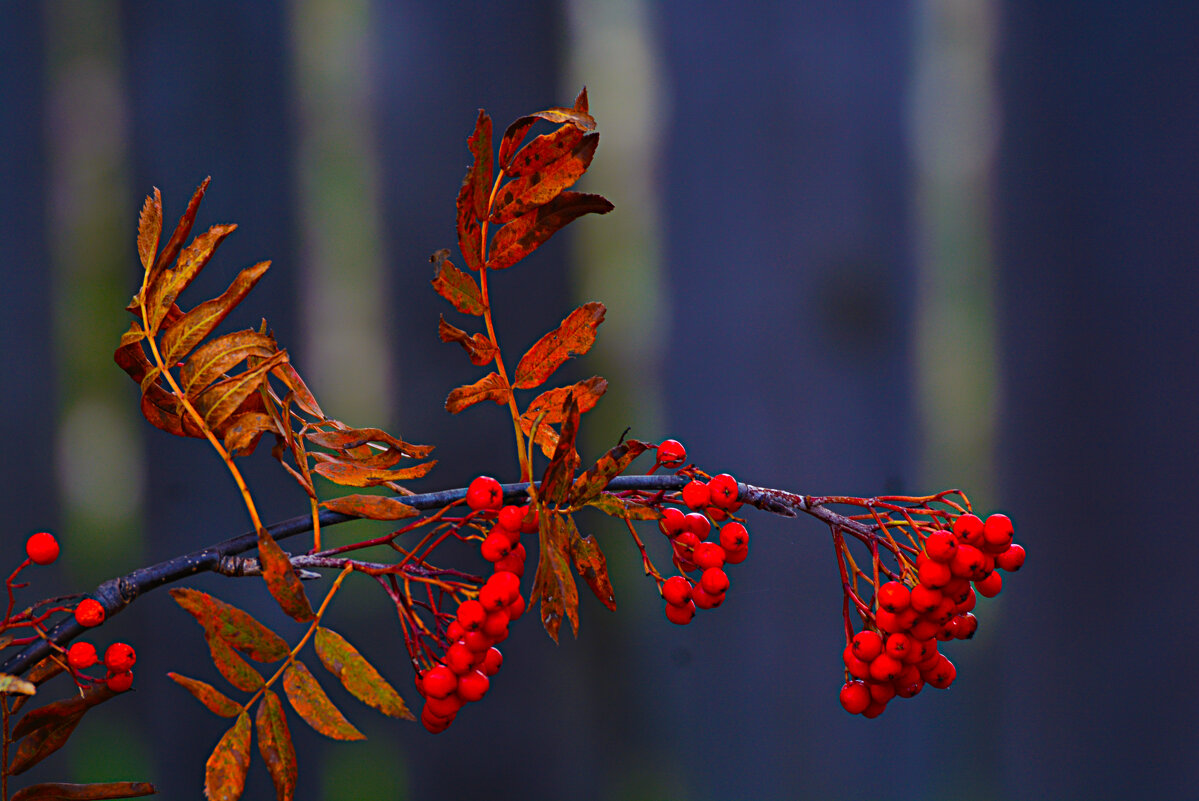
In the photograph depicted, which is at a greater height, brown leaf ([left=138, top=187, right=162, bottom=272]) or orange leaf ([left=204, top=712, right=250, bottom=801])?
brown leaf ([left=138, top=187, right=162, bottom=272])

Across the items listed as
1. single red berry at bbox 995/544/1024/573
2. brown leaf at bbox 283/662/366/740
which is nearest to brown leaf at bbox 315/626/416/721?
brown leaf at bbox 283/662/366/740

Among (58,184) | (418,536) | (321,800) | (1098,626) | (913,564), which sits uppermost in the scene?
(58,184)

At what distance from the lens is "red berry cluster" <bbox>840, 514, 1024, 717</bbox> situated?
0.27 m

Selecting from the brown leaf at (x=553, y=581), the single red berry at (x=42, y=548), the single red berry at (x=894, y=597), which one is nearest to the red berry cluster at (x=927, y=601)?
the single red berry at (x=894, y=597)

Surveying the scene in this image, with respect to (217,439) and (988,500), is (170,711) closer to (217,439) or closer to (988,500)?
(217,439)

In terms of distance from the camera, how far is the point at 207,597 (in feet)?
0.83

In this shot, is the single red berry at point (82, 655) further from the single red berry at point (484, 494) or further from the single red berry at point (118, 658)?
the single red berry at point (484, 494)

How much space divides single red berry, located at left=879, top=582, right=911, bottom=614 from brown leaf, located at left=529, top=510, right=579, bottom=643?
11 centimetres

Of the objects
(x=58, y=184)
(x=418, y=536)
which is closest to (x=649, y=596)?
(x=418, y=536)

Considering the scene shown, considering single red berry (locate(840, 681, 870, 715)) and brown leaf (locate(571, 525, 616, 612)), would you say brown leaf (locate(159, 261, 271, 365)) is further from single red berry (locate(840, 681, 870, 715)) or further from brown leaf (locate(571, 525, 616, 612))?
single red berry (locate(840, 681, 870, 715))

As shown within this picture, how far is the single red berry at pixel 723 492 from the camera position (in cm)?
28

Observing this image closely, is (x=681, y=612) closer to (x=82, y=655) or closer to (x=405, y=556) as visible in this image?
(x=405, y=556)

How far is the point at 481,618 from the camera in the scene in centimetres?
26

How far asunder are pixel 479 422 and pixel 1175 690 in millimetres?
737
